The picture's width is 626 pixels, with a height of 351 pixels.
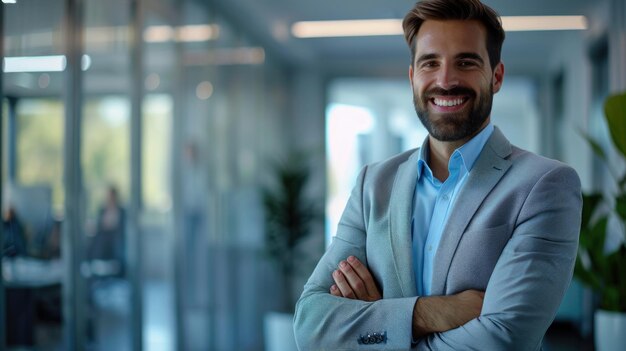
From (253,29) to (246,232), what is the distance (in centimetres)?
227

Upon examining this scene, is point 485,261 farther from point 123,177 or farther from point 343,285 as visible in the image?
point 123,177

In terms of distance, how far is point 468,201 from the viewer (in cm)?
154

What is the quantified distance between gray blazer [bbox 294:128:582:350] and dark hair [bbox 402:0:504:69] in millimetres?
202

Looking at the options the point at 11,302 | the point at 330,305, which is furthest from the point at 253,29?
the point at 330,305

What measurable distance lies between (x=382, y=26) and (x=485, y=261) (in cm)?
720

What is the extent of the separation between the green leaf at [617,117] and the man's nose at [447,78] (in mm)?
2251

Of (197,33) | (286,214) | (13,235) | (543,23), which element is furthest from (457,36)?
(543,23)

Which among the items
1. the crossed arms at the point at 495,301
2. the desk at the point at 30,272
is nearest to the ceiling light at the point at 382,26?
the desk at the point at 30,272

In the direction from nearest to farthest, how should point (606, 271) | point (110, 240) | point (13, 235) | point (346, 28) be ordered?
point (13, 235) < point (606, 271) < point (110, 240) < point (346, 28)

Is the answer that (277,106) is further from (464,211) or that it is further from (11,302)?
(464,211)

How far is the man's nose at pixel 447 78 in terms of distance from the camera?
155 centimetres

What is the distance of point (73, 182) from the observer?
153 inches

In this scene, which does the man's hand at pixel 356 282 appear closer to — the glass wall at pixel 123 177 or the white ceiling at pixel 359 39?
the glass wall at pixel 123 177

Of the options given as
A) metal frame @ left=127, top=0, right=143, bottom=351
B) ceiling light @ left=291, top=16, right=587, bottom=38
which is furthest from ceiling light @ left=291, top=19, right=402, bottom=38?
metal frame @ left=127, top=0, right=143, bottom=351
